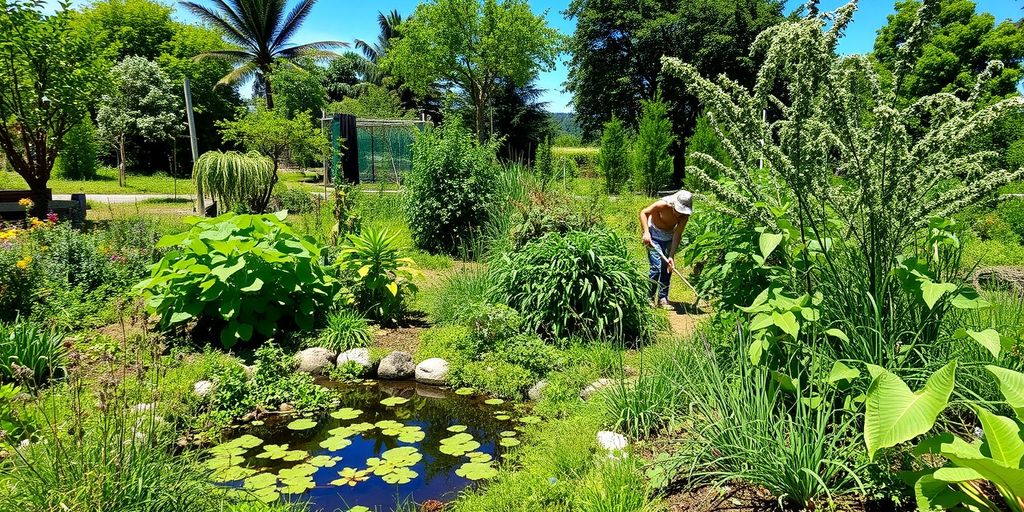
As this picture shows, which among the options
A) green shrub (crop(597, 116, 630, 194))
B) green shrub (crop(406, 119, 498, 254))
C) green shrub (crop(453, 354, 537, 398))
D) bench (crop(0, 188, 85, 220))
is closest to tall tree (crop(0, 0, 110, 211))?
bench (crop(0, 188, 85, 220))

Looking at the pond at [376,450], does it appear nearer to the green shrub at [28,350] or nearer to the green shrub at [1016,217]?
the green shrub at [28,350]

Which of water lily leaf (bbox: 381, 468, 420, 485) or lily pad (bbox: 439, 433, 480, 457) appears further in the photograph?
lily pad (bbox: 439, 433, 480, 457)

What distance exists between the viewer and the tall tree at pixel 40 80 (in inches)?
336

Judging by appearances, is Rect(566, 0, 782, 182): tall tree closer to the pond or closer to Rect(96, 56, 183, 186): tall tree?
Rect(96, 56, 183, 186): tall tree

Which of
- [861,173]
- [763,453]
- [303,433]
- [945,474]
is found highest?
[861,173]

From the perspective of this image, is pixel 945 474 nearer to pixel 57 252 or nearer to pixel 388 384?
pixel 388 384

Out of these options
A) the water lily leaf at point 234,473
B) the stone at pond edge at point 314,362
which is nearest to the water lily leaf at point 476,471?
the water lily leaf at point 234,473

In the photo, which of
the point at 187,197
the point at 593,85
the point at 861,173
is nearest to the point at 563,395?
the point at 861,173

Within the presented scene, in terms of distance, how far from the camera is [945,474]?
173cm

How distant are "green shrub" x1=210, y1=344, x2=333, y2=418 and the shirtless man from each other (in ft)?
11.2

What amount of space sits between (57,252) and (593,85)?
2747 centimetres

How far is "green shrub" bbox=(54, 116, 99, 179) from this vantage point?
20.5 meters

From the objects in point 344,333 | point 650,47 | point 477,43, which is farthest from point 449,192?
point 650,47

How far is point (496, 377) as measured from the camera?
4.65 meters
